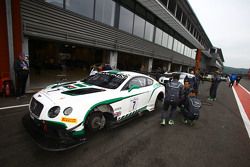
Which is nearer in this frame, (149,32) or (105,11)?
(105,11)

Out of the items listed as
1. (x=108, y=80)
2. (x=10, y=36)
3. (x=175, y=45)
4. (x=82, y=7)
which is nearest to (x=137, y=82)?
(x=108, y=80)

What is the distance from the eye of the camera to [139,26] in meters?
12.4

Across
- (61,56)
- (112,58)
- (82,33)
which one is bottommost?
(112,58)

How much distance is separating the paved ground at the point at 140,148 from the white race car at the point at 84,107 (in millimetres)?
370

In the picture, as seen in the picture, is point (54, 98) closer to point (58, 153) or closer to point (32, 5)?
point (58, 153)

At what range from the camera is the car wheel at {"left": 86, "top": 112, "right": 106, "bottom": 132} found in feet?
8.34

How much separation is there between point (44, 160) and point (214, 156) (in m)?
3.27

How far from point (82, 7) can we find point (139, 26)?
6.41m

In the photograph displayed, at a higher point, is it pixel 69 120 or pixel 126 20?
pixel 126 20

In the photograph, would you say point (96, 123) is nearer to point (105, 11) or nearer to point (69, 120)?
point (69, 120)

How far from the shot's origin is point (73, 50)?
54.9ft

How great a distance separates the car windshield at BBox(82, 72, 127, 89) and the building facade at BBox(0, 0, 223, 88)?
401 centimetres

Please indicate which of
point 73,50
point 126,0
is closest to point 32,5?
point 126,0

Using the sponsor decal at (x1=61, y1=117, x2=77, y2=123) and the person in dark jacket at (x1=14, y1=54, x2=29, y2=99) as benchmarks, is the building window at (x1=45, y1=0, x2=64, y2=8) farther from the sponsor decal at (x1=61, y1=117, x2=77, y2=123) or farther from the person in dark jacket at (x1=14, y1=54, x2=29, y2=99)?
the sponsor decal at (x1=61, y1=117, x2=77, y2=123)
